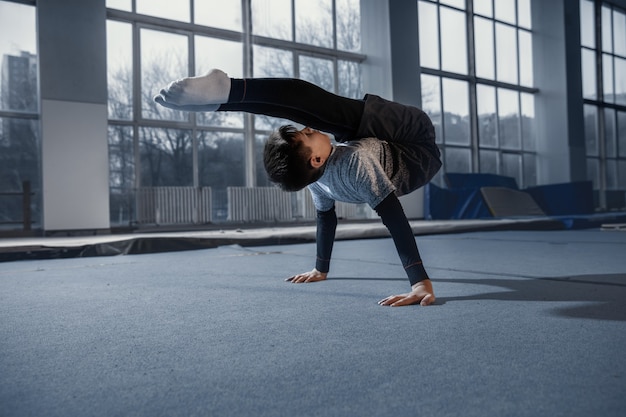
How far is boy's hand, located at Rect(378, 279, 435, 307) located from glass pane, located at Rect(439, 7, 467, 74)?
776cm

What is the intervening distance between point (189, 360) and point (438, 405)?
455mm

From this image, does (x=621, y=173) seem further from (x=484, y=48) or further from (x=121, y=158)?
(x=121, y=158)

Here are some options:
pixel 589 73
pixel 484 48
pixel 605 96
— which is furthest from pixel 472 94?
pixel 605 96

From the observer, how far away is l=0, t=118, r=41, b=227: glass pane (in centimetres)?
551

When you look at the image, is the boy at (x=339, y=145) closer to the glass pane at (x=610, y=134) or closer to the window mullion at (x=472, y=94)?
the window mullion at (x=472, y=94)

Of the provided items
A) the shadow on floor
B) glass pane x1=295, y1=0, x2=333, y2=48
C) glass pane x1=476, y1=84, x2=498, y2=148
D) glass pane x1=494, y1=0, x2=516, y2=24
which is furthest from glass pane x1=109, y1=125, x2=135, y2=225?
glass pane x1=494, y1=0, x2=516, y2=24

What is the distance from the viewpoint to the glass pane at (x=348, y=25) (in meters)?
7.83

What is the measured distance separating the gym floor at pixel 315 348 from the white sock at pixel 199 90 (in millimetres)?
602

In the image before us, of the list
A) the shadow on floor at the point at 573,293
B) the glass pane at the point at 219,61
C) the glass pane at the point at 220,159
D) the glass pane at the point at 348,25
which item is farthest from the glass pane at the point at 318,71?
the shadow on floor at the point at 573,293

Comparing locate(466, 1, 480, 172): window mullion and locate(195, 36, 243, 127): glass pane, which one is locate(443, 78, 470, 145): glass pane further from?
locate(195, 36, 243, 127): glass pane

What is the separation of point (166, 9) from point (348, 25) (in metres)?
2.91

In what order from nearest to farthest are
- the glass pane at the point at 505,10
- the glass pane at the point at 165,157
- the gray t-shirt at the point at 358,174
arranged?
the gray t-shirt at the point at 358,174 → the glass pane at the point at 165,157 → the glass pane at the point at 505,10

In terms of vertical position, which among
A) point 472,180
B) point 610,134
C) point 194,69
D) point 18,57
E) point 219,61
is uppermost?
point 219,61

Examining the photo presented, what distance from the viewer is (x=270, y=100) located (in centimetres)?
153
